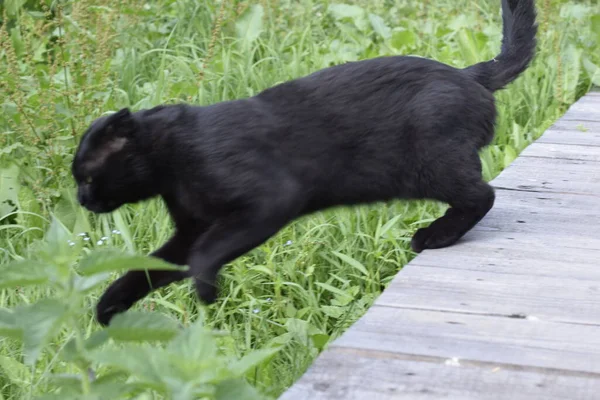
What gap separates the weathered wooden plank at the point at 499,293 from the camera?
1.93m

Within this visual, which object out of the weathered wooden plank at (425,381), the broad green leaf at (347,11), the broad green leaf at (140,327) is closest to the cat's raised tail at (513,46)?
the weathered wooden plank at (425,381)

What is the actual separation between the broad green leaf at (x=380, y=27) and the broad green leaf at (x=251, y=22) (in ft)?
1.94

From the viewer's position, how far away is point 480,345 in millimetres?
1747

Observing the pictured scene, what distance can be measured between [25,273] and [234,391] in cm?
34

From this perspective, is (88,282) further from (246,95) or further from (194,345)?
(246,95)

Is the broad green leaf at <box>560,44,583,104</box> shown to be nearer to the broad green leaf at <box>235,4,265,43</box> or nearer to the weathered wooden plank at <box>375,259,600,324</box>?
the broad green leaf at <box>235,4,265,43</box>

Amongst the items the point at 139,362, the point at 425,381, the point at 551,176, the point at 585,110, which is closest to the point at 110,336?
the point at 139,362

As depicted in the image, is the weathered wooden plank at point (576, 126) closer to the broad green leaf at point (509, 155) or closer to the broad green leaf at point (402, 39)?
the broad green leaf at point (509, 155)

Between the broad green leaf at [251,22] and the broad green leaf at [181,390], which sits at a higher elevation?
the broad green leaf at [181,390]

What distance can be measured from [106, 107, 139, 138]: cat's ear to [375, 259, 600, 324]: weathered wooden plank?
0.76m

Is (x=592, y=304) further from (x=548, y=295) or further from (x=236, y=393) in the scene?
(x=236, y=393)

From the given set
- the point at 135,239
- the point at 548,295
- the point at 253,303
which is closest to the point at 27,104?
the point at 135,239

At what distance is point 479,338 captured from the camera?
5.84ft

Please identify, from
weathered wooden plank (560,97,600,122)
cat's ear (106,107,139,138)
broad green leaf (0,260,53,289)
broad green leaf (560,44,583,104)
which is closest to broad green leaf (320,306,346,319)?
cat's ear (106,107,139,138)
